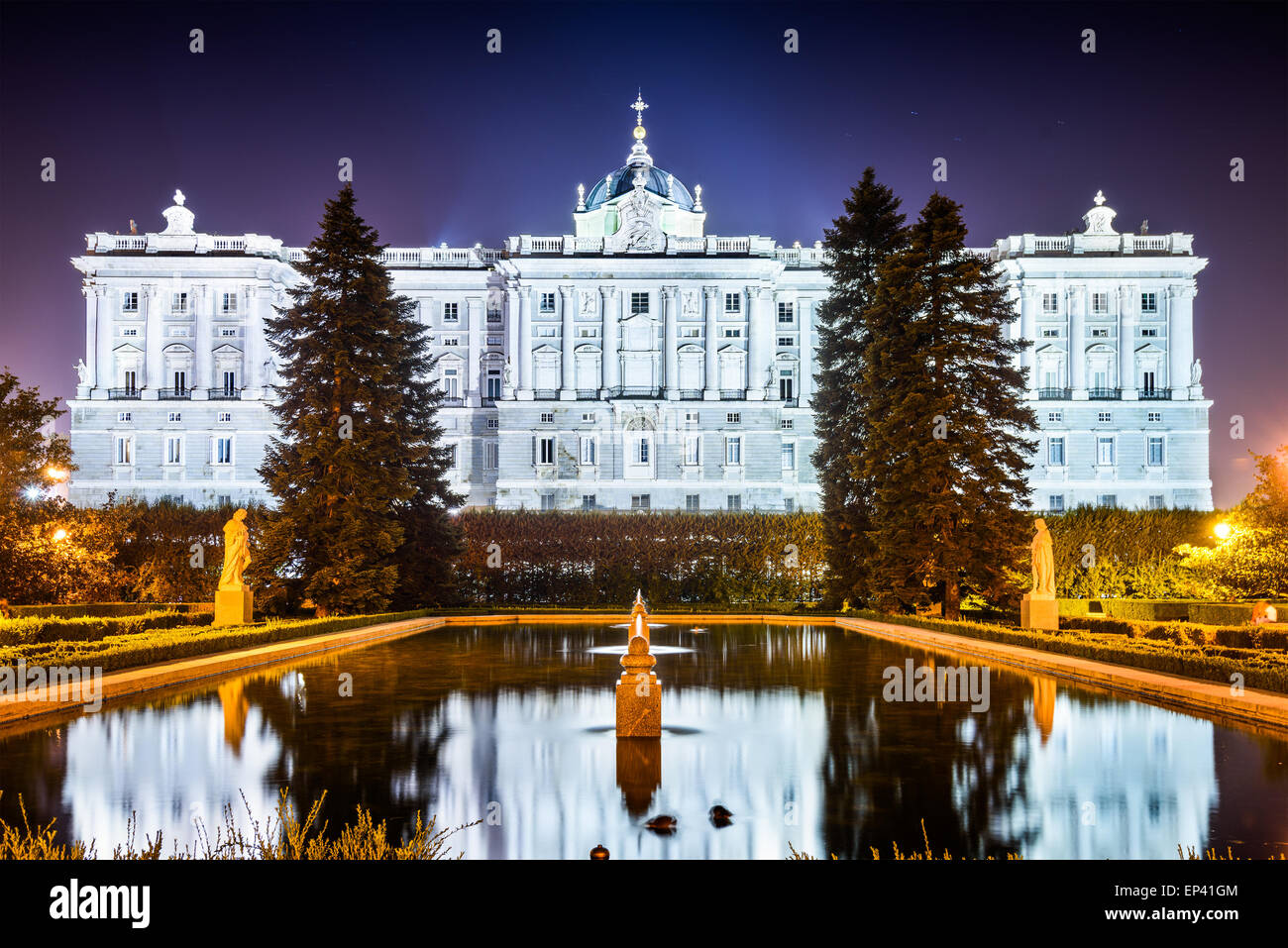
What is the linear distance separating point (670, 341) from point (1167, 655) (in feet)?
195

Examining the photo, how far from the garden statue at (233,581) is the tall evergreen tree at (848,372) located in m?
19.0

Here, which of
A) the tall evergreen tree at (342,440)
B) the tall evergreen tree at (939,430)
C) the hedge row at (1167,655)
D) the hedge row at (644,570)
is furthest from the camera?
the hedge row at (644,570)

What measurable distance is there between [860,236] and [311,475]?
2058cm

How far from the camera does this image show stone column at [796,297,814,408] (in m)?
78.4

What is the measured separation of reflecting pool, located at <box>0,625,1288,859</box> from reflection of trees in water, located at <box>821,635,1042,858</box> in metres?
0.04

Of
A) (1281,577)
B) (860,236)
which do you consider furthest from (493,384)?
(1281,577)

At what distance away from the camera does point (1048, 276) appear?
256 feet

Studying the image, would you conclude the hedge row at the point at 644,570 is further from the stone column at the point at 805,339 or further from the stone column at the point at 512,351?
the stone column at the point at 805,339

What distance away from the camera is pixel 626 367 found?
247ft

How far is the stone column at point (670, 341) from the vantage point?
74938 mm

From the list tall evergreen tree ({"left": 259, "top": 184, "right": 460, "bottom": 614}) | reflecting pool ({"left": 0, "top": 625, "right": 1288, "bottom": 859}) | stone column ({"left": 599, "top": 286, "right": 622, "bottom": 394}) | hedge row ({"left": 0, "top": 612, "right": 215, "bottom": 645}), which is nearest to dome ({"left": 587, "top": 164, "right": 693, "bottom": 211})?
stone column ({"left": 599, "top": 286, "right": 622, "bottom": 394})

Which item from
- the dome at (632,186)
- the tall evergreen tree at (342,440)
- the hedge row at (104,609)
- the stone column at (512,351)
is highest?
the dome at (632,186)

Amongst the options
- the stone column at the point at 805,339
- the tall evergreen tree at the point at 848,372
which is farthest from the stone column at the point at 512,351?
the tall evergreen tree at the point at 848,372

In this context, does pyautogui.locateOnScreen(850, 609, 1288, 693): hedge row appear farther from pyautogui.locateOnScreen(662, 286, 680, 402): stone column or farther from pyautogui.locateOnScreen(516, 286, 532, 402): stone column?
pyautogui.locateOnScreen(516, 286, 532, 402): stone column
